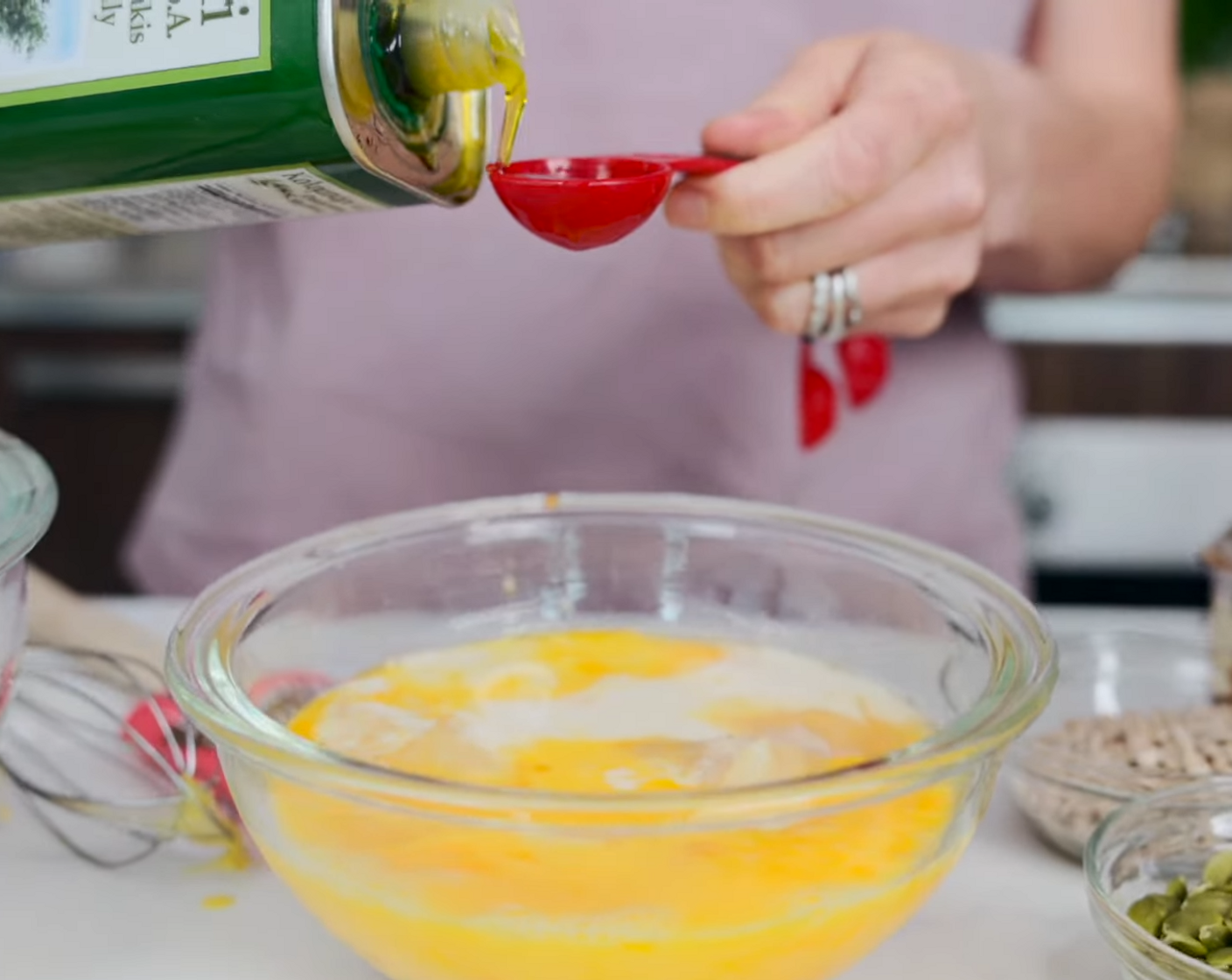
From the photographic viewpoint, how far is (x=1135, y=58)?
1197mm

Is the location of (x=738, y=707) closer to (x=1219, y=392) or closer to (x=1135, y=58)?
(x=1135, y=58)

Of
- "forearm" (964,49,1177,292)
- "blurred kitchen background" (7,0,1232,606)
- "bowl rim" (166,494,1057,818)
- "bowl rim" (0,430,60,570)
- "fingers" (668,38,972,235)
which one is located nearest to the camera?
"bowl rim" (166,494,1057,818)

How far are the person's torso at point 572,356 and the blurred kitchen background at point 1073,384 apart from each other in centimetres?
106

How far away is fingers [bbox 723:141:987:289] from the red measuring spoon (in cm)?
11

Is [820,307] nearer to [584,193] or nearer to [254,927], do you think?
[584,193]

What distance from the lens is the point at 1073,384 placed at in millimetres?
2312

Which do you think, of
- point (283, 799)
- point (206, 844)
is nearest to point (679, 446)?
point (206, 844)

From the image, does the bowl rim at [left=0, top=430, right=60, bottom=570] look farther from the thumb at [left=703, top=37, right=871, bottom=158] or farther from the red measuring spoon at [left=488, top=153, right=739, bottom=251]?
the thumb at [left=703, top=37, right=871, bottom=158]

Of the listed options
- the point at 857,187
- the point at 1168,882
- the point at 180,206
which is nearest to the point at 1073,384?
the point at 857,187

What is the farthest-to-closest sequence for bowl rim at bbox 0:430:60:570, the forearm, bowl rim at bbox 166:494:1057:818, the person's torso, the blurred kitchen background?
the blurred kitchen background
the person's torso
the forearm
bowl rim at bbox 0:430:60:570
bowl rim at bbox 166:494:1057:818

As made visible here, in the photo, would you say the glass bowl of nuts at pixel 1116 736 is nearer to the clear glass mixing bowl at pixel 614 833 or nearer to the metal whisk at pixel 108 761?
the clear glass mixing bowl at pixel 614 833

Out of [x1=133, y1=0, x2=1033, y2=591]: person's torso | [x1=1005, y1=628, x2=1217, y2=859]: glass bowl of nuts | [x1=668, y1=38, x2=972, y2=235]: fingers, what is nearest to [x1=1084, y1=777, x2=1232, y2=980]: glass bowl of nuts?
[x1=1005, y1=628, x2=1217, y2=859]: glass bowl of nuts

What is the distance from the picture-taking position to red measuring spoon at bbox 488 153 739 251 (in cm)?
66

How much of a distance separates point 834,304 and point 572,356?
365 millimetres
